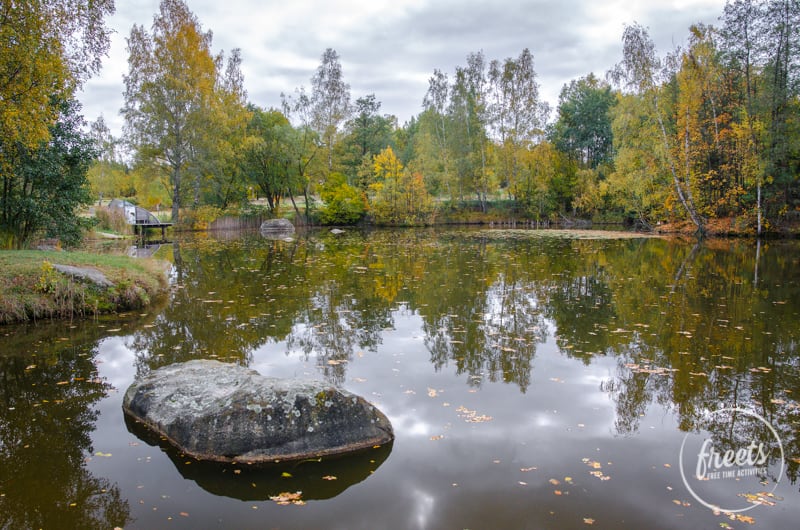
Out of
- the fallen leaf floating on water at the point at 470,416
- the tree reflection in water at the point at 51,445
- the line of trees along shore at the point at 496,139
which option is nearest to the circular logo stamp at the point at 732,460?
the fallen leaf floating on water at the point at 470,416

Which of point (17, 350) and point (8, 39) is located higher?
point (8, 39)

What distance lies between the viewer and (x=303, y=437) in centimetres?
492

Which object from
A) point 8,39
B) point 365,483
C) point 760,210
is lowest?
point 365,483

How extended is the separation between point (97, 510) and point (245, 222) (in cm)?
4418

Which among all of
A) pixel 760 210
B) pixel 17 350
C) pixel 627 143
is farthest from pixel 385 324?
pixel 627 143

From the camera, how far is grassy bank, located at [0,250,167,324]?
9898mm

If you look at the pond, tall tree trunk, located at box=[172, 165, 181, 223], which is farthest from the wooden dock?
the pond

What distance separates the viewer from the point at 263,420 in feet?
16.1

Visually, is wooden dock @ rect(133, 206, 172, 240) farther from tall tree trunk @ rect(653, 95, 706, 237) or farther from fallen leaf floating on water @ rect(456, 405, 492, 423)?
tall tree trunk @ rect(653, 95, 706, 237)

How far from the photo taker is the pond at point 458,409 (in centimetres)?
405

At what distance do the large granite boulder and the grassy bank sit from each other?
6368mm

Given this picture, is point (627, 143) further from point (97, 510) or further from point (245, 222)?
point (97, 510)

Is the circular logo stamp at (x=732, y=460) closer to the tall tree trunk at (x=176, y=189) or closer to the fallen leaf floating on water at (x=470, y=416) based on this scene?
the fallen leaf floating on water at (x=470, y=416)

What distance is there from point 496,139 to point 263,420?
49.0 m
